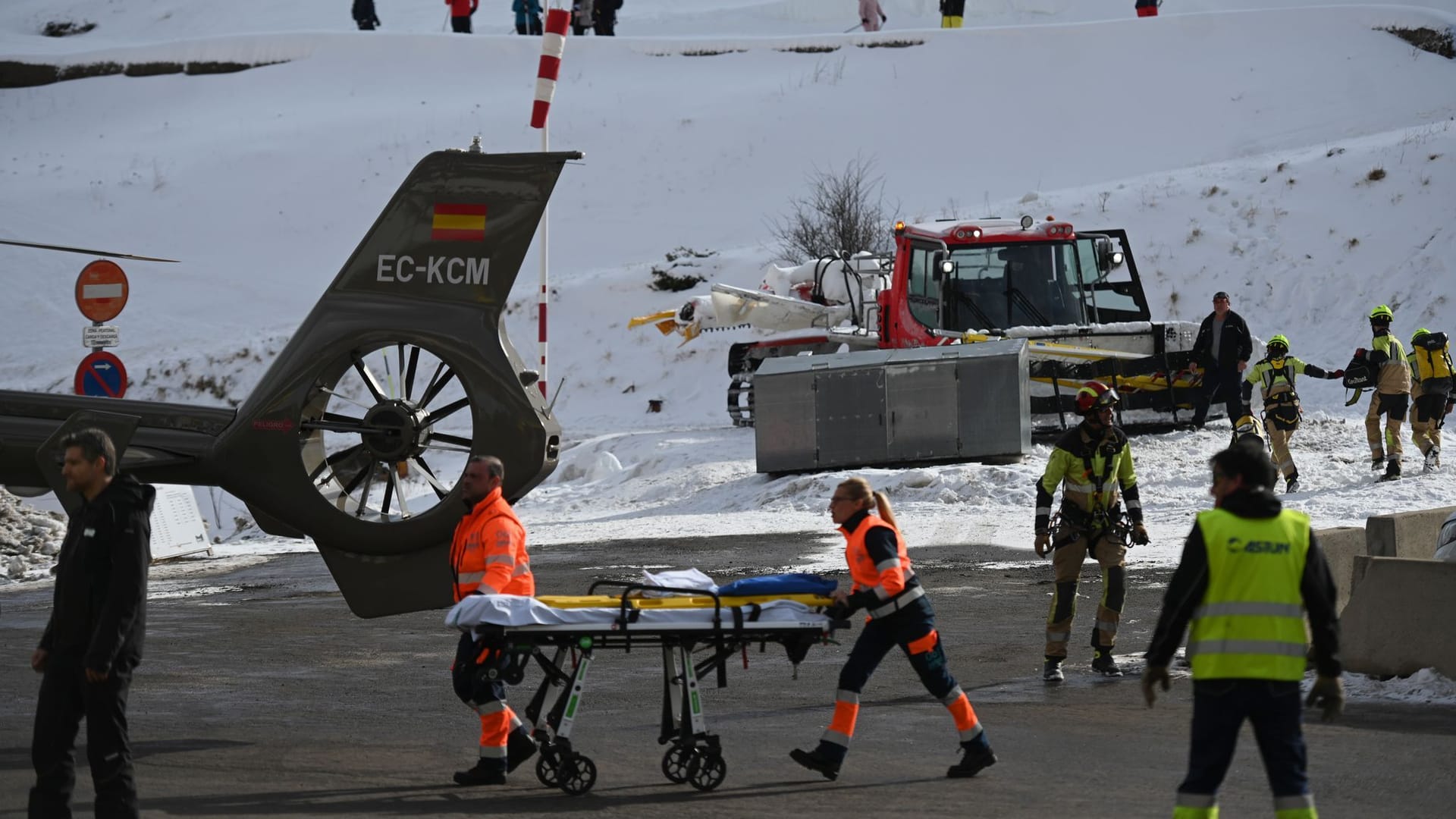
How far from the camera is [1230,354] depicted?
72.5 feet

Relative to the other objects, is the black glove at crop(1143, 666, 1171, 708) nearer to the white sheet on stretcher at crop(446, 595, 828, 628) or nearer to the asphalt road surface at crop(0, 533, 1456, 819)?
the asphalt road surface at crop(0, 533, 1456, 819)

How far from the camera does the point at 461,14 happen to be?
51188mm

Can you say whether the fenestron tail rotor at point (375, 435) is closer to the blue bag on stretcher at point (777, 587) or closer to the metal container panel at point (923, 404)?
the blue bag on stretcher at point (777, 587)

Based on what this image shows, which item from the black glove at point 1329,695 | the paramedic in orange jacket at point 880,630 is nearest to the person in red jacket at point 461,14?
the paramedic in orange jacket at point 880,630

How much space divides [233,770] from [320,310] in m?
3.30

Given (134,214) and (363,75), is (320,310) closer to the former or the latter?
(134,214)

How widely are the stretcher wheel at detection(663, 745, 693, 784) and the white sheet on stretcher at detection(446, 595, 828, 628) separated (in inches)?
25.0

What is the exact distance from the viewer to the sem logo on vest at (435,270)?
1070cm

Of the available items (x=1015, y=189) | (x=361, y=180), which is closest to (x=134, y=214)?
(x=361, y=180)

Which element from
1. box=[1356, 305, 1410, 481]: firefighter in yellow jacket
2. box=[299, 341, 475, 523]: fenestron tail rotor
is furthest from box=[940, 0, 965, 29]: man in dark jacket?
box=[299, 341, 475, 523]: fenestron tail rotor

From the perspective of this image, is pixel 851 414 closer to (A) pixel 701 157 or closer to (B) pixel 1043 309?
(B) pixel 1043 309

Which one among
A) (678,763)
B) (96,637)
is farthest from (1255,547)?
(96,637)

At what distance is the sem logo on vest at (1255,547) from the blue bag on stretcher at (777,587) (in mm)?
2371

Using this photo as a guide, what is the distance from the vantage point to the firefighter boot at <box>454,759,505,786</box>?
8.29 m
